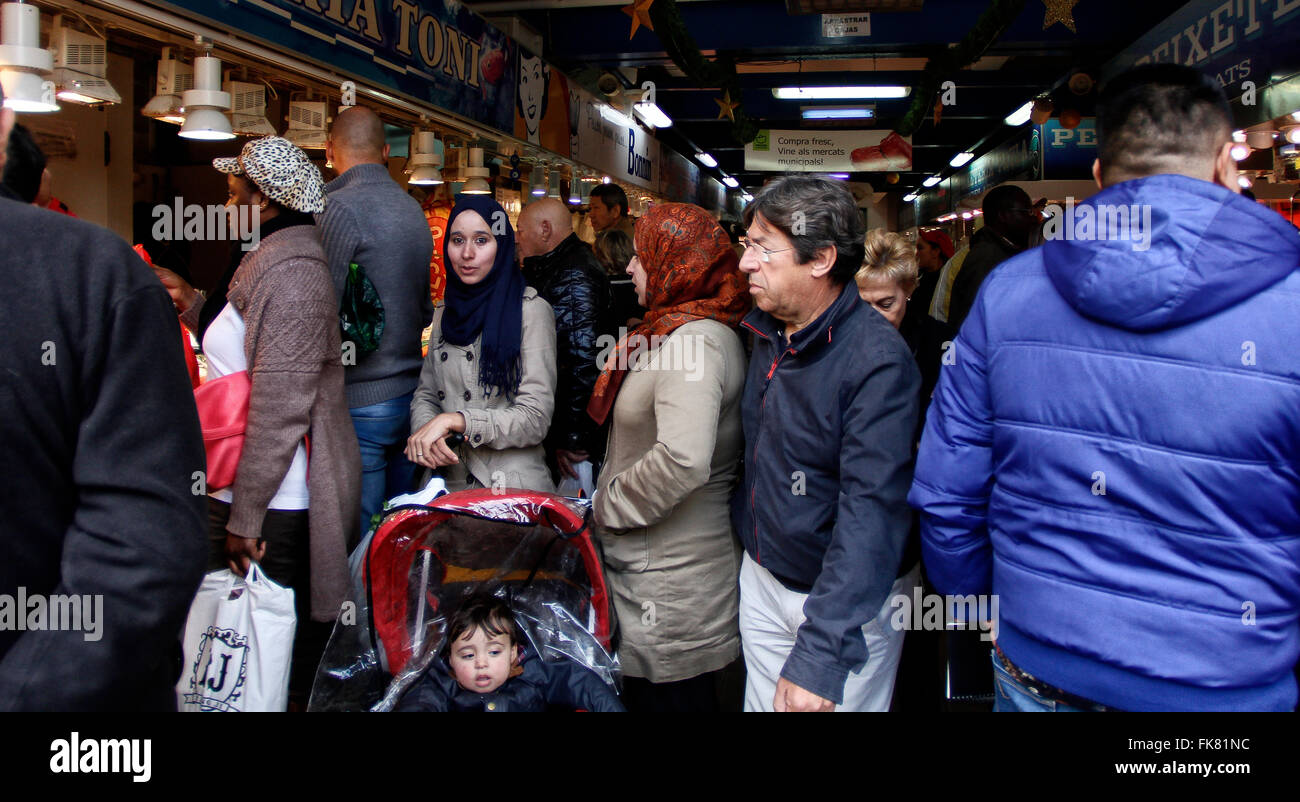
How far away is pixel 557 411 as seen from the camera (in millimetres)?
3715

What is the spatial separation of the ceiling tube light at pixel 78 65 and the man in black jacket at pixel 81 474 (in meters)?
2.91

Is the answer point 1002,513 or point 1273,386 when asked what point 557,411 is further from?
point 1273,386

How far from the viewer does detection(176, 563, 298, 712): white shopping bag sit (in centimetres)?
264

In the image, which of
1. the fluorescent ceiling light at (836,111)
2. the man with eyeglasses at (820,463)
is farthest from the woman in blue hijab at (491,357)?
the fluorescent ceiling light at (836,111)

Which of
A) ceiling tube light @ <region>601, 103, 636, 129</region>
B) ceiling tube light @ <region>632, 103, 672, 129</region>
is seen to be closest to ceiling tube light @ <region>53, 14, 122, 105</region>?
ceiling tube light @ <region>632, 103, 672, 129</region>

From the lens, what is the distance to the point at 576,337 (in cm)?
383

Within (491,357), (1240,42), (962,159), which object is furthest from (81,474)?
(962,159)

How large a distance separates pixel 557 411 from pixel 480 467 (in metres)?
0.57

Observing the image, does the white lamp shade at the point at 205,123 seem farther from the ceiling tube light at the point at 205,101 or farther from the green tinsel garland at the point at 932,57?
the green tinsel garland at the point at 932,57

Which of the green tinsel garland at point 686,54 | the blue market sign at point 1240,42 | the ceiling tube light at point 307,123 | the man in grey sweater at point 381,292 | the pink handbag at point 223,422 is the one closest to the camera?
the pink handbag at point 223,422

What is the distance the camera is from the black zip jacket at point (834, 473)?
2070 mm

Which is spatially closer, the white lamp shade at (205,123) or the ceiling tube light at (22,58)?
the ceiling tube light at (22,58)

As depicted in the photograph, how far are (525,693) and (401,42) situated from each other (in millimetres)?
4780
